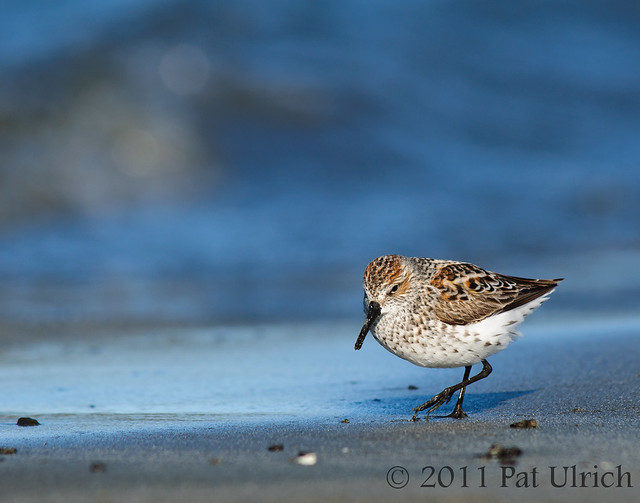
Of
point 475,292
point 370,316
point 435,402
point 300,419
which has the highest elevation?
point 475,292

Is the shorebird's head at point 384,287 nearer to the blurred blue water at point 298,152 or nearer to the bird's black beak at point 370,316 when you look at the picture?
the bird's black beak at point 370,316

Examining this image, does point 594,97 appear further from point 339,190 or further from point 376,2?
point 339,190

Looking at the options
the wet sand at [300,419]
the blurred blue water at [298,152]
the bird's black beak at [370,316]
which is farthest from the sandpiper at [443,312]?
the blurred blue water at [298,152]

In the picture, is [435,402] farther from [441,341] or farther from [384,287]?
[384,287]

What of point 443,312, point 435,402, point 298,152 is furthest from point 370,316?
point 298,152

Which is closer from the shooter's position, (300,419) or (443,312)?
(300,419)

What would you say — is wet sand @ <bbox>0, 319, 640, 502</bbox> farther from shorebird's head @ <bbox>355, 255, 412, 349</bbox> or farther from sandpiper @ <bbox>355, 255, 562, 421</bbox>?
shorebird's head @ <bbox>355, 255, 412, 349</bbox>

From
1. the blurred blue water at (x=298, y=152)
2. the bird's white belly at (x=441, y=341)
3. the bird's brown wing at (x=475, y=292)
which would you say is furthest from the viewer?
the blurred blue water at (x=298, y=152)
